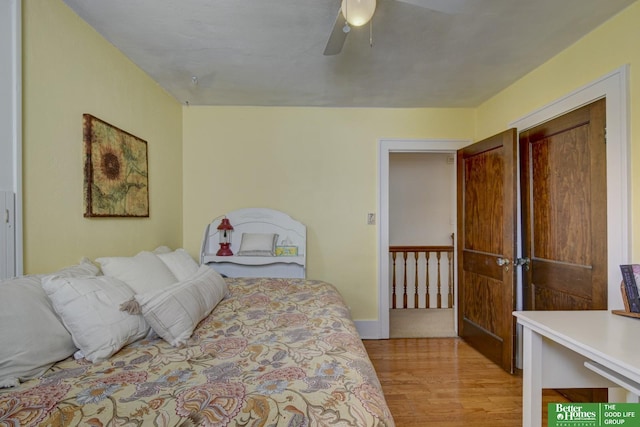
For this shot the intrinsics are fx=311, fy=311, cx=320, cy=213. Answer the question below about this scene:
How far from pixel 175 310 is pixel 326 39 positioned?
1.80 m

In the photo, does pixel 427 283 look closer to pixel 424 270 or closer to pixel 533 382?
pixel 424 270

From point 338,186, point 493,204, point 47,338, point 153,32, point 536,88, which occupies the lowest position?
point 47,338

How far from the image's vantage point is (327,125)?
323 cm

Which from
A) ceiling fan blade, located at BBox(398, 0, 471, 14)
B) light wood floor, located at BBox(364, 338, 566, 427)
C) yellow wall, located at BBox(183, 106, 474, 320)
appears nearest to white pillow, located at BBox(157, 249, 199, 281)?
yellow wall, located at BBox(183, 106, 474, 320)

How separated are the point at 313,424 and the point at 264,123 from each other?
2.85m

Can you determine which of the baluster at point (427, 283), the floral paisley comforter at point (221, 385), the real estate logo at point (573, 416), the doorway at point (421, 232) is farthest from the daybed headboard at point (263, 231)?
the baluster at point (427, 283)

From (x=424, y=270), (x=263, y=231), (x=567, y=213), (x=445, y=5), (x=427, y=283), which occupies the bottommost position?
(x=427, y=283)

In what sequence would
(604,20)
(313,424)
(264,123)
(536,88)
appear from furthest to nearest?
1. (264,123)
2. (536,88)
3. (604,20)
4. (313,424)

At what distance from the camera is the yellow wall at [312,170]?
10.4 feet

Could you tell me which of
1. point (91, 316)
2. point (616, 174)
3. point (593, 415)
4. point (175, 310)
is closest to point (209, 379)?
point (175, 310)

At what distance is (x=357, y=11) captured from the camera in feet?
4.47

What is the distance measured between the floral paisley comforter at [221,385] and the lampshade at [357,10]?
143cm

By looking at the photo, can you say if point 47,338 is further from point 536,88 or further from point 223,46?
point 536,88

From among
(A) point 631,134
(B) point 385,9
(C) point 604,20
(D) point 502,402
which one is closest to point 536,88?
(C) point 604,20
